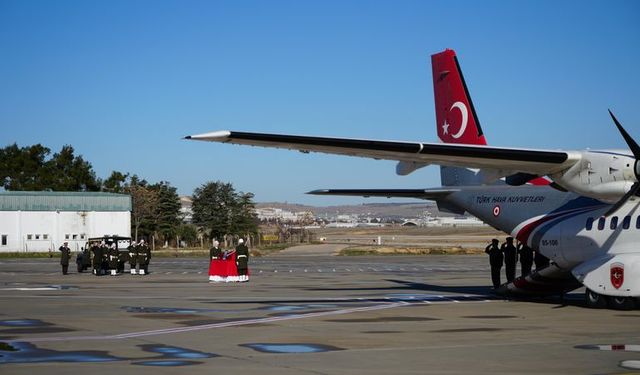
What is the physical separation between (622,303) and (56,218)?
59758mm

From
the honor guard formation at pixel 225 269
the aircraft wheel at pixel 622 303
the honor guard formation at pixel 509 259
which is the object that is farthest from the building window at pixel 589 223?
the honor guard formation at pixel 225 269

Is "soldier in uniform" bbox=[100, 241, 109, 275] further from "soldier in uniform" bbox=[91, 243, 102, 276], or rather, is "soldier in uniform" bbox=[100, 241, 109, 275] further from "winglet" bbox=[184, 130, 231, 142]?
"winglet" bbox=[184, 130, 231, 142]

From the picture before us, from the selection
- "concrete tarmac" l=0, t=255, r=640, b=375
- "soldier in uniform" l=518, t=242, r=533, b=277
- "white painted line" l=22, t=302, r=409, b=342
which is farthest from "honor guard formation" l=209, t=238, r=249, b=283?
"white painted line" l=22, t=302, r=409, b=342

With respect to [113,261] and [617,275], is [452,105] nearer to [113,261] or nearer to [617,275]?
[617,275]

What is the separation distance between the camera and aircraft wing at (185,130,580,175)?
16688 millimetres

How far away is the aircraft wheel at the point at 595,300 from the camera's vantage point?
18848mm

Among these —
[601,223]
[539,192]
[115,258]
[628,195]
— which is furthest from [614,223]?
[115,258]

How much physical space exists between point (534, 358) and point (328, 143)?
270 inches

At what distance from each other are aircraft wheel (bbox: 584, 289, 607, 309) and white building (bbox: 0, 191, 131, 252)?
56.9 meters

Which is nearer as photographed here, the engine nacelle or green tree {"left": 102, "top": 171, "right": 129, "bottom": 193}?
the engine nacelle

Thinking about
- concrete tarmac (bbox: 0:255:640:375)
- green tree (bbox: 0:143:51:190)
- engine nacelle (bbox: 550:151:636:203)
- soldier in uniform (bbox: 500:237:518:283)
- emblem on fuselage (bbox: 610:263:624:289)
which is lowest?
concrete tarmac (bbox: 0:255:640:375)

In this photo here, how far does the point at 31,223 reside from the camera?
70875 millimetres

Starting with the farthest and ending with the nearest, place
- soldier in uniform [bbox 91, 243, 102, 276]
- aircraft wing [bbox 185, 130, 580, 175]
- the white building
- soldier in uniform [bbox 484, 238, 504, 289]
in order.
A: the white building < soldier in uniform [bbox 91, 243, 102, 276] < soldier in uniform [bbox 484, 238, 504, 289] < aircraft wing [bbox 185, 130, 580, 175]

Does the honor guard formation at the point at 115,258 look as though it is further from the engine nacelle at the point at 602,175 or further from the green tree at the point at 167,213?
the green tree at the point at 167,213
